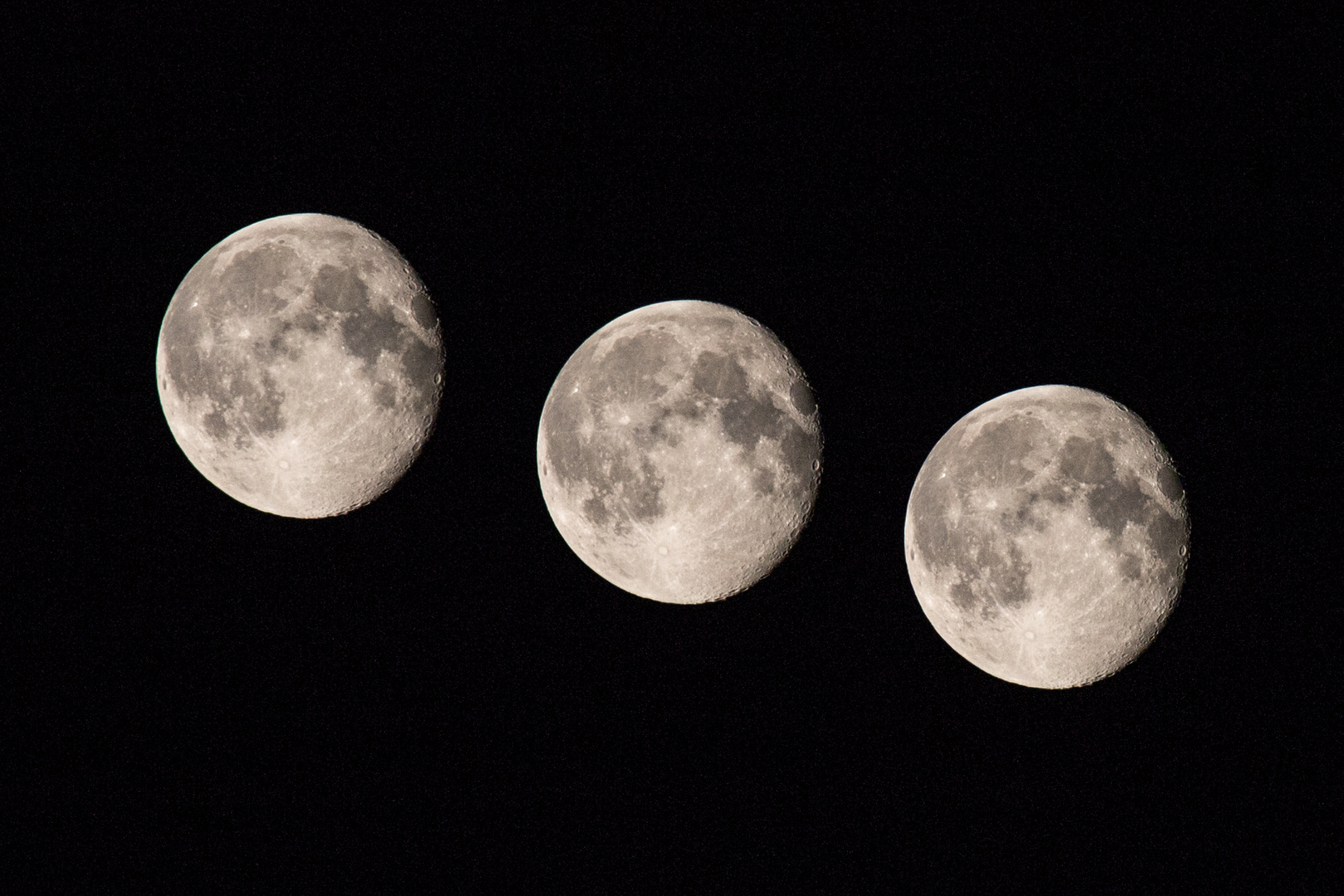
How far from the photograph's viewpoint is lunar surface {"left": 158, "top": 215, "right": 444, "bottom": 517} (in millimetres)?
11133

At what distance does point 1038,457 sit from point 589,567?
4.01m

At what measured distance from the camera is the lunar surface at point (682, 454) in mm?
10703

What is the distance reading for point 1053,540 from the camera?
1017 centimetres

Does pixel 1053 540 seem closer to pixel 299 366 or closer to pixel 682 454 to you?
pixel 682 454

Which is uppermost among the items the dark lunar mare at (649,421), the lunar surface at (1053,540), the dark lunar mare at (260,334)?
the dark lunar mare at (260,334)

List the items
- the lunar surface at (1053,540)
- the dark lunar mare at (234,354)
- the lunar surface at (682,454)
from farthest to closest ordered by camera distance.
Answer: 1. the dark lunar mare at (234,354)
2. the lunar surface at (682,454)
3. the lunar surface at (1053,540)

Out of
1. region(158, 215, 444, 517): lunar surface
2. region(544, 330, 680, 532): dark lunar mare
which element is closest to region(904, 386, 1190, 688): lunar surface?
region(544, 330, 680, 532): dark lunar mare

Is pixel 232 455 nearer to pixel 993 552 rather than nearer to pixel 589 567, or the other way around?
pixel 589 567

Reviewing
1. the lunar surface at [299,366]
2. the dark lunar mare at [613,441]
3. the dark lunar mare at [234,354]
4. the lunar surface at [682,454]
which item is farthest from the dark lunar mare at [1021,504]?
the dark lunar mare at [234,354]

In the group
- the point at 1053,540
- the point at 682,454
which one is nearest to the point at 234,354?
the point at 682,454

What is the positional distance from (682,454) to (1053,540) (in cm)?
305

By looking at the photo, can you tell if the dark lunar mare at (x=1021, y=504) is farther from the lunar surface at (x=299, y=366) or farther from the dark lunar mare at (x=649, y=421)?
the lunar surface at (x=299, y=366)

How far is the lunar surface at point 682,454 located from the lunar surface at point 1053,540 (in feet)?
4.32

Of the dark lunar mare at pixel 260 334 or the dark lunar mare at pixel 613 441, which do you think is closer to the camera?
the dark lunar mare at pixel 613 441
